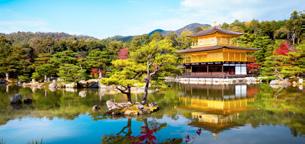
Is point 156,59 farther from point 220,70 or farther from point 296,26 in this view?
point 296,26

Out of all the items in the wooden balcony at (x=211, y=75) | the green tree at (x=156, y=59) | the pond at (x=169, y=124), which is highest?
the green tree at (x=156, y=59)

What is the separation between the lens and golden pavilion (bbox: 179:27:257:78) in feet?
115

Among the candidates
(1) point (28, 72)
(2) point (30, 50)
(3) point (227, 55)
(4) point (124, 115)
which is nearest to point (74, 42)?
(2) point (30, 50)

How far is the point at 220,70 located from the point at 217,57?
5.73 ft

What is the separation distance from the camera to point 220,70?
36.2 metres

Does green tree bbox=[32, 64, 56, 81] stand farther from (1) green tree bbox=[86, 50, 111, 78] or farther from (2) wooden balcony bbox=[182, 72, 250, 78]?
(2) wooden balcony bbox=[182, 72, 250, 78]

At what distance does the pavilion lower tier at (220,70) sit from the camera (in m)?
34.8

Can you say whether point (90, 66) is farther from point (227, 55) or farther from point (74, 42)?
point (74, 42)

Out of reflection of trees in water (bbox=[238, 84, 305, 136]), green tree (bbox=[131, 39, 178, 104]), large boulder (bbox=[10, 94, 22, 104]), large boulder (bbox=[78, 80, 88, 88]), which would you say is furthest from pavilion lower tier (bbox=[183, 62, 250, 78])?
large boulder (bbox=[10, 94, 22, 104])

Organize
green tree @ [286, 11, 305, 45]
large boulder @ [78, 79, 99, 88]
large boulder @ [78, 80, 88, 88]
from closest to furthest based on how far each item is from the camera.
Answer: large boulder @ [78, 79, 99, 88] → large boulder @ [78, 80, 88, 88] → green tree @ [286, 11, 305, 45]

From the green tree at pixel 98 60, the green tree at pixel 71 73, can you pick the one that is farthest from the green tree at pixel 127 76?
the green tree at pixel 98 60

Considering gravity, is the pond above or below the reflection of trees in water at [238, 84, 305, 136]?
below

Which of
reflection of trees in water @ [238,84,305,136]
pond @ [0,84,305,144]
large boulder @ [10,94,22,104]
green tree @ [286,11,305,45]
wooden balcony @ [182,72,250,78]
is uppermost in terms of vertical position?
green tree @ [286,11,305,45]

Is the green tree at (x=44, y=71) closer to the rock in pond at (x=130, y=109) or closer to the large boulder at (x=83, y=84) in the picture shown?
the large boulder at (x=83, y=84)
